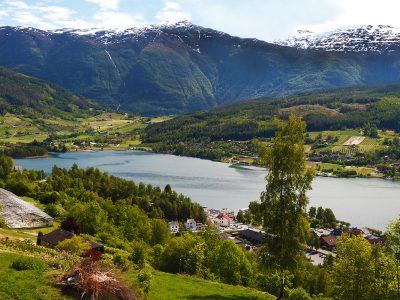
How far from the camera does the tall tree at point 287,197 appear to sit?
85.3 feet

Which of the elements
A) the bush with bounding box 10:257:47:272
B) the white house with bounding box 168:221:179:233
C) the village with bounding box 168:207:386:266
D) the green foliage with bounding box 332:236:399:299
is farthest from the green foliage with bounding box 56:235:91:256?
the white house with bounding box 168:221:179:233

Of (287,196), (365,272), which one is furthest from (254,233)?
(287,196)

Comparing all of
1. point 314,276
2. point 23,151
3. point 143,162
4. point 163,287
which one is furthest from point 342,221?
point 23,151

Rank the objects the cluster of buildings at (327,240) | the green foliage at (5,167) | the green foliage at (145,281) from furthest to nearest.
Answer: the green foliage at (5,167)
the cluster of buildings at (327,240)
the green foliage at (145,281)

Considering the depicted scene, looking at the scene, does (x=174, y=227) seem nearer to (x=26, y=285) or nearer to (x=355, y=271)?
(x=355, y=271)

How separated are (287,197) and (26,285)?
14.7 m

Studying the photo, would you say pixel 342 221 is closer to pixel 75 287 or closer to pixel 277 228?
pixel 277 228

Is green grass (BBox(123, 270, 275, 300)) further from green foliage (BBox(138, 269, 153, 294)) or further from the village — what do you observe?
the village

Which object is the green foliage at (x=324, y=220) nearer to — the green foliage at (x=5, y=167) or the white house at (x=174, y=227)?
the white house at (x=174, y=227)

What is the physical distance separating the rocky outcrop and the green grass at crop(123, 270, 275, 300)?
79.3 feet

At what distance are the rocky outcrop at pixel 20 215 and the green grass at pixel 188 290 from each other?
2418 cm

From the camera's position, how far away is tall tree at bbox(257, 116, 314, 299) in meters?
26.0

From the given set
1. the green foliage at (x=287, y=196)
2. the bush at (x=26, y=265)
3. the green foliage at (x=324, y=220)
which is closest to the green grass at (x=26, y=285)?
the bush at (x=26, y=265)

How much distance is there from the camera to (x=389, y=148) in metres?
198
